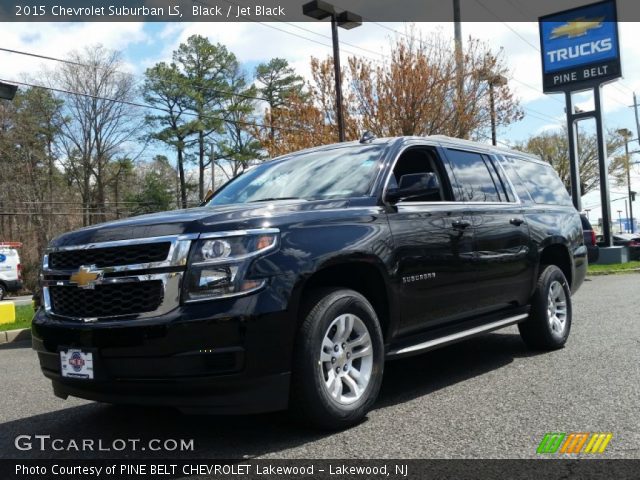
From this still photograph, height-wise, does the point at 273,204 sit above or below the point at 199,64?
below

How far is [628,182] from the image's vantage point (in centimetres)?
6016

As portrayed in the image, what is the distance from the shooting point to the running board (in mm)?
4302

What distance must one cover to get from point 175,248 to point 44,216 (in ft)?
144

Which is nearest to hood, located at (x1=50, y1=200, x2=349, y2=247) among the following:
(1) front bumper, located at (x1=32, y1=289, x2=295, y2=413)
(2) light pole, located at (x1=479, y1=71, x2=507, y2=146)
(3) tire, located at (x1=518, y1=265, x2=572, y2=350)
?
(1) front bumper, located at (x1=32, y1=289, x2=295, y2=413)

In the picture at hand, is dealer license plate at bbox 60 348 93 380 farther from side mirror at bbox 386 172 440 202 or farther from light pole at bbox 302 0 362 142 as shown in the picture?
light pole at bbox 302 0 362 142

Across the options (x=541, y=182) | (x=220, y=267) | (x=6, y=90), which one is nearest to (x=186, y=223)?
(x=220, y=267)

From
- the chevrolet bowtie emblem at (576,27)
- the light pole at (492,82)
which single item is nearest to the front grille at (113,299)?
the light pole at (492,82)

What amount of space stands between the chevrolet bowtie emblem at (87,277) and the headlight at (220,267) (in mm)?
573

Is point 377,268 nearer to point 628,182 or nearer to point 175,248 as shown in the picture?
point 175,248

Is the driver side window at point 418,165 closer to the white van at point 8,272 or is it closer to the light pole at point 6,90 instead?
the light pole at point 6,90

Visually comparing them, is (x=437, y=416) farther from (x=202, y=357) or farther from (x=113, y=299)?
(x=113, y=299)

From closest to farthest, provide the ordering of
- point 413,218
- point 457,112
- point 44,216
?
1. point 413,218
2. point 457,112
3. point 44,216

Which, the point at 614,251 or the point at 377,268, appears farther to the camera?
the point at 614,251

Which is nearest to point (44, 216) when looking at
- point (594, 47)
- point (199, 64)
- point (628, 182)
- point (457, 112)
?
point (199, 64)
